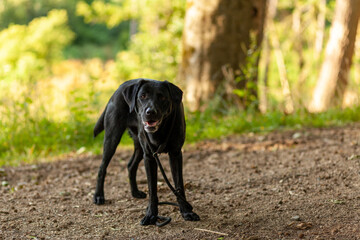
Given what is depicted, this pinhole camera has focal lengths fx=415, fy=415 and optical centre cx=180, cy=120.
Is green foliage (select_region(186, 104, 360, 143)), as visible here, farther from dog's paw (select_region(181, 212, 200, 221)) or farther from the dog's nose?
the dog's nose

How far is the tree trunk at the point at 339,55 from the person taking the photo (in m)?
8.62

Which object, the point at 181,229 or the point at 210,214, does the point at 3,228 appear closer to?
the point at 181,229

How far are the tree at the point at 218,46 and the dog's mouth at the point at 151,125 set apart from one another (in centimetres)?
463

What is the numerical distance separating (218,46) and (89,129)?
2.88 metres

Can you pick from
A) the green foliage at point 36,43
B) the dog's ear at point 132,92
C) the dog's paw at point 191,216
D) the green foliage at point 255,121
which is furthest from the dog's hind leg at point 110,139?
the green foliage at point 36,43

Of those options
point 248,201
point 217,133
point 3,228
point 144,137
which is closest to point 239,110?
point 217,133

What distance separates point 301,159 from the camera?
5.22 meters

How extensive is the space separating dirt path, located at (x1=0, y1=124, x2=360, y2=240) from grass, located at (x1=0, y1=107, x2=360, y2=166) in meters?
0.48

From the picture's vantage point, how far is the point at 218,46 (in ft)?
25.8

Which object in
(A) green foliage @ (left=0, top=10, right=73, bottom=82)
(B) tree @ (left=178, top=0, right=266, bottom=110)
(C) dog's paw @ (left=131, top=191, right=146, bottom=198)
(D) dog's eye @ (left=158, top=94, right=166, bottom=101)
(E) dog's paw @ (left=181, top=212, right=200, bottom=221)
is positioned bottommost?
(C) dog's paw @ (left=131, top=191, right=146, bottom=198)

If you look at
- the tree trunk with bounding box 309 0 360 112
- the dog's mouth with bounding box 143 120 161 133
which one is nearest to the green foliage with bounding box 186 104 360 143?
the tree trunk with bounding box 309 0 360 112

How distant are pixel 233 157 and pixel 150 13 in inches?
324

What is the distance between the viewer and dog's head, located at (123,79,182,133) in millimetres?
3234

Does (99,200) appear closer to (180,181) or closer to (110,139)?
(110,139)
